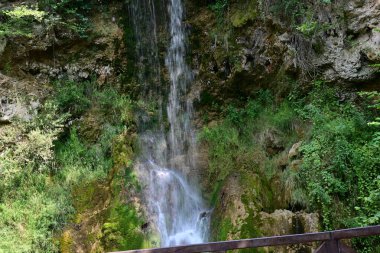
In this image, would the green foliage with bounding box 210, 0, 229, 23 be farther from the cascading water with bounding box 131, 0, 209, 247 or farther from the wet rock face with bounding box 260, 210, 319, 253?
the wet rock face with bounding box 260, 210, 319, 253

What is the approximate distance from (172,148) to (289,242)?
6.31 metres

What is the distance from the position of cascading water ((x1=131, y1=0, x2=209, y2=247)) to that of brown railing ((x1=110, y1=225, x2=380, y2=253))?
12.9ft

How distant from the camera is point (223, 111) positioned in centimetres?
970

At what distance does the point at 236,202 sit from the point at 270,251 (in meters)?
1.18

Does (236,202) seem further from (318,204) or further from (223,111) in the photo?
(223,111)

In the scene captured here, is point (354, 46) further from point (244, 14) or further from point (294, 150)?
point (294, 150)

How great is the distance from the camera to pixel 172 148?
30.7ft

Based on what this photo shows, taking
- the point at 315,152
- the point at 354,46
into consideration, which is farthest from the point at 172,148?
the point at 354,46

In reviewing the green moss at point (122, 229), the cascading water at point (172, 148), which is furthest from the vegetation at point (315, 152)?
the green moss at point (122, 229)

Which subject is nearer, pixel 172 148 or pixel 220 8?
pixel 172 148

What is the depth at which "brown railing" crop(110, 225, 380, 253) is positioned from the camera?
3131 mm

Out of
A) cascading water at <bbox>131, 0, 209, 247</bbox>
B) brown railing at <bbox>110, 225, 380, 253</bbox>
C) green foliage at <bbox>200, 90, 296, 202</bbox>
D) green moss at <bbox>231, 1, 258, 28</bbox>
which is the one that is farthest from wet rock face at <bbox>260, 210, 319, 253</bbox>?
green moss at <bbox>231, 1, 258, 28</bbox>

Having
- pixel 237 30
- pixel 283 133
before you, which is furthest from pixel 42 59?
pixel 283 133

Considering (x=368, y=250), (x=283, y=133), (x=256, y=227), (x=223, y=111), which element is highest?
(x=223, y=111)
